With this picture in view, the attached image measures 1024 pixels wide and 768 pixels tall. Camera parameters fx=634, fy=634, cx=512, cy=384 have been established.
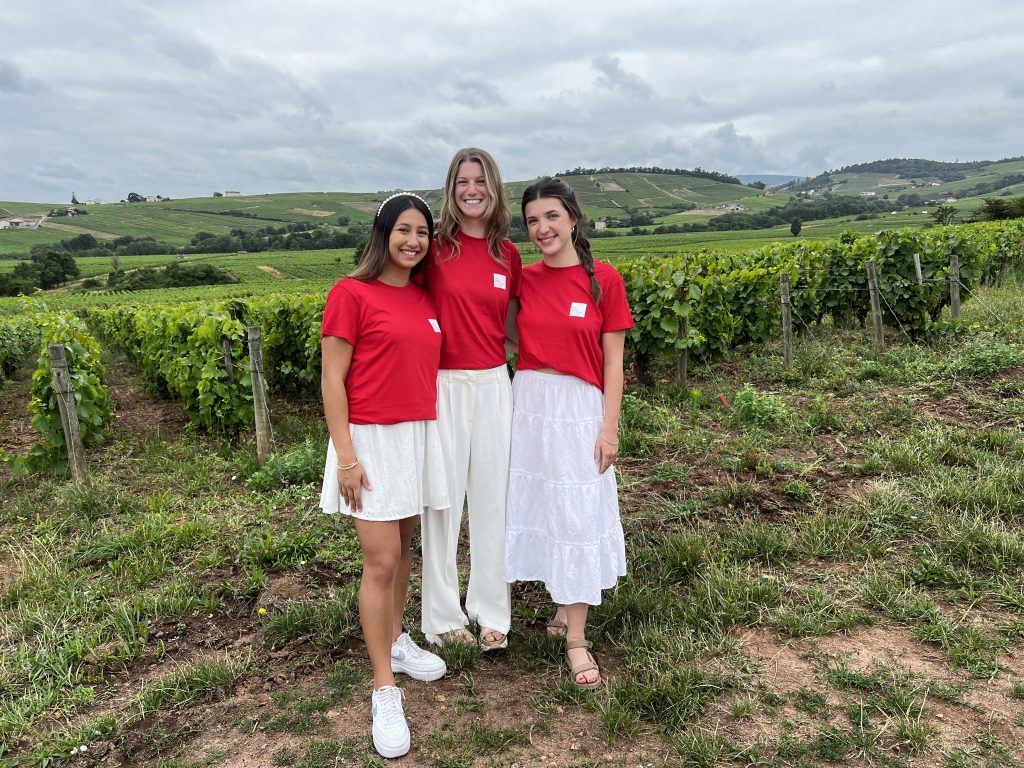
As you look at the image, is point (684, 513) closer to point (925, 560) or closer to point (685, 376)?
point (925, 560)

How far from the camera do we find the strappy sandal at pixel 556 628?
3216 millimetres

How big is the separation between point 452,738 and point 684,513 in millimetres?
2385

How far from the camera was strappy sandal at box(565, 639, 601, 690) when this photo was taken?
283cm

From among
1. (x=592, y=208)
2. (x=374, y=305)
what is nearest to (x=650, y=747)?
(x=374, y=305)

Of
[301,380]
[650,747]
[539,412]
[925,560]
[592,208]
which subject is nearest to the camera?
[650,747]

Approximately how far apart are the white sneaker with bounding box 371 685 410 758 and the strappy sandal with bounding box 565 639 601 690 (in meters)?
0.77

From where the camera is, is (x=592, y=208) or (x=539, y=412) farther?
(x=592, y=208)

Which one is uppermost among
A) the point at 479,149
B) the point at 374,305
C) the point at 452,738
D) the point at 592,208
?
the point at 592,208

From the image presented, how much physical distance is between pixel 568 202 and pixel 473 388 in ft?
3.14

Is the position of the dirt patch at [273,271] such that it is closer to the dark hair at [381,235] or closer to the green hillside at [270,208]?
the green hillside at [270,208]

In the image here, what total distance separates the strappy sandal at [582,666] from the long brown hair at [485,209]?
1.87 meters

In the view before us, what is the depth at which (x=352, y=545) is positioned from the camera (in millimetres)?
4270

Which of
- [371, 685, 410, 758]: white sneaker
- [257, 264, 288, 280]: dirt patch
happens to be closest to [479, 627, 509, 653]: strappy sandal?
[371, 685, 410, 758]: white sneaker

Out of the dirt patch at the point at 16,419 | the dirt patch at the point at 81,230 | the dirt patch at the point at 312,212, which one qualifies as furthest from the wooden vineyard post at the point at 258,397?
the dirt patch at the point at 312,212
